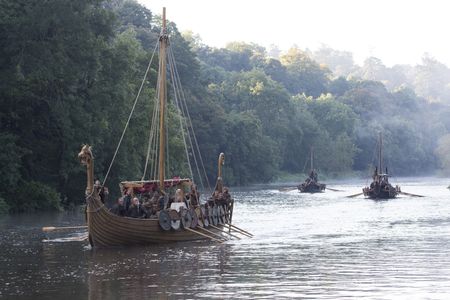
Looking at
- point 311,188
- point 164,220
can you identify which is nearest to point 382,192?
point 311,188

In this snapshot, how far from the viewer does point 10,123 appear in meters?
64.8

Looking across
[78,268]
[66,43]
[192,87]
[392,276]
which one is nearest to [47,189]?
[66,43]

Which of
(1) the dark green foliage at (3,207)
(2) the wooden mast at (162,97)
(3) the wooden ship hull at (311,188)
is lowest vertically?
(1) the dark green foliage at (3,207)

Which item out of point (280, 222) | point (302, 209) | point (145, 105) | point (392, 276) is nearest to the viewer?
point (392, 276)

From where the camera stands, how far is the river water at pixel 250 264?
27469 mm

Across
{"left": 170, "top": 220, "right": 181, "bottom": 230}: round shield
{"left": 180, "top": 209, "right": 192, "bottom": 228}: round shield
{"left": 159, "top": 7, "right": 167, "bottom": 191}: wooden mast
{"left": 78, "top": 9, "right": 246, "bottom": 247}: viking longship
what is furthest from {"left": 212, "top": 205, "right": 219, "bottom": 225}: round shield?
{"left": 170, "top": 220, "right": 181, "bottom": 230}: round shield

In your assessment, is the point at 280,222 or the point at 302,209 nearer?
the point at 280,222

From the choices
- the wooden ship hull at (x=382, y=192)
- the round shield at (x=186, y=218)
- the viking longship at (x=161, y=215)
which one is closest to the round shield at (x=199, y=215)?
the viking longship at (x=161, y=215)

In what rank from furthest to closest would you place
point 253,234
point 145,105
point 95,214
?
point 145,105, point 253,234, point 95,214

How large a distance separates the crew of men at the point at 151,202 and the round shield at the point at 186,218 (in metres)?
0.34

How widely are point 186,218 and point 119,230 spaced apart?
13.4ft

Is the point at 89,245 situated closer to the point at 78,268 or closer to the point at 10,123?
the point at 78,268

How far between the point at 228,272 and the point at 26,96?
34.0 meters

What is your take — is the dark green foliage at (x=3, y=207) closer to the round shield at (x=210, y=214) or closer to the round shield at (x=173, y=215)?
the round shield at (x=210, y=214)
